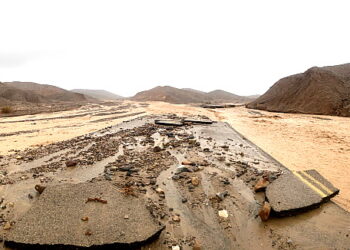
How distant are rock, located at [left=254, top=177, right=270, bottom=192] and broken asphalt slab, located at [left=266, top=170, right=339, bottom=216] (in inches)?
3.7

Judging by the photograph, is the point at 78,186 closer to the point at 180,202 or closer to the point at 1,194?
the point at 1,194

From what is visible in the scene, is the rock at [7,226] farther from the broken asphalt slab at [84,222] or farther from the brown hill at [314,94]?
the brown hill at [314,94]

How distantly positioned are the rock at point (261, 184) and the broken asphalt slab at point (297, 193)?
0.09 meters

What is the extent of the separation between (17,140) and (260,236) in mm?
9653

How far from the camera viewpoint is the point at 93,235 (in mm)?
2934

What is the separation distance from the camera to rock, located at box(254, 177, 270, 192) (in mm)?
4586

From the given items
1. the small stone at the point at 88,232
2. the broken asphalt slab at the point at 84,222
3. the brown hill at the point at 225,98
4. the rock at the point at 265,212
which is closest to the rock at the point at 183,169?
the broken asphalt slab at the point at 84,222

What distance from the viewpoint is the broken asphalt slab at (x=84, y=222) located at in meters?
2.86

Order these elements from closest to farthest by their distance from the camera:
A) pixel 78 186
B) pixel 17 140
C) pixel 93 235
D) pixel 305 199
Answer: pixel 93 235 < pixel 305 199 < pixel 78 186 < pixel 17 140

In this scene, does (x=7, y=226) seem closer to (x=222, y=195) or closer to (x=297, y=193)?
(x=222, y=195)

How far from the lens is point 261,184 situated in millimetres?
4695

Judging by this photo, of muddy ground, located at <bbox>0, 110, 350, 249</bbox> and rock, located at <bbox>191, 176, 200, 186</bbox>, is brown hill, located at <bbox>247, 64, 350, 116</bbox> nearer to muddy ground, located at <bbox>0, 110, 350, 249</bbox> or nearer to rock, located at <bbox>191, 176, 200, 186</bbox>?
muddy ground, located at <bbox>0, 110, 350, 249</bbox>

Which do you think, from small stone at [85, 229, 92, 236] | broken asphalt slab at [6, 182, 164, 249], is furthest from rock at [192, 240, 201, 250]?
small stone at [85, 229, 92, 236]

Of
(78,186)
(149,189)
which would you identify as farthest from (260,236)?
(78,186)
